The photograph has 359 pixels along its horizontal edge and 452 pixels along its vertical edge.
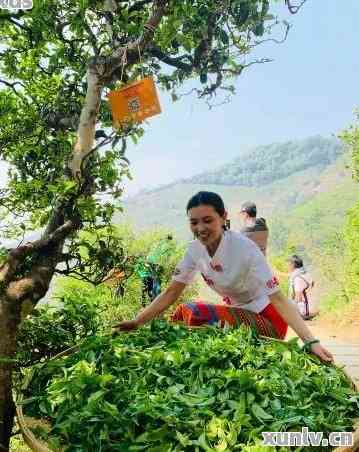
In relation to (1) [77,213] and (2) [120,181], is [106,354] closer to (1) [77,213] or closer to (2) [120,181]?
(1) [77,213]

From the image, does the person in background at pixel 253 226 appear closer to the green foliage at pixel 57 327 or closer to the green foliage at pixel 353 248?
the green foliage at pixel 57 327

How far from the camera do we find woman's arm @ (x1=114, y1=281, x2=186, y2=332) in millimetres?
3129

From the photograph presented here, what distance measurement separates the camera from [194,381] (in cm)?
231

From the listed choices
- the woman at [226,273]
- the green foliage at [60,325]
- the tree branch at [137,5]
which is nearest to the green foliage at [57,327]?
the green foliage at [60,325]

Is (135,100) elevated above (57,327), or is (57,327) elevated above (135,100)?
(135,100)

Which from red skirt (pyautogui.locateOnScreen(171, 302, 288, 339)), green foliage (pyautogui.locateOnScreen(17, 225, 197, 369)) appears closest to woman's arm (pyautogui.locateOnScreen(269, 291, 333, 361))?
red skirt (pyautogui.locateOnScreen(171, 302, 288, 339))

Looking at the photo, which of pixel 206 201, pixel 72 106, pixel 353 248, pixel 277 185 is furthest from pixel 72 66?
pixel 277 185

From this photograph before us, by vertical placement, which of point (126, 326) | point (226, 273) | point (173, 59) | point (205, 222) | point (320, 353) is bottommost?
point (320, 353)

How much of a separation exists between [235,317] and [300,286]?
687 cm

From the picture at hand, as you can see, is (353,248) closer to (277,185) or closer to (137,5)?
(137,5)

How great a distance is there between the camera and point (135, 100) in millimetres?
3357

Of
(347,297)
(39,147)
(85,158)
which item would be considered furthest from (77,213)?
(347,297)

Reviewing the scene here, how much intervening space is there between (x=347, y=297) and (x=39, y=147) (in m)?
7.64

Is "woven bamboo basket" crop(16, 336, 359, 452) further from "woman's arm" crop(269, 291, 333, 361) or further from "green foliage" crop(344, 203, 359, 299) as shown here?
"green foliage" crop(344, 203, 359, 299)
